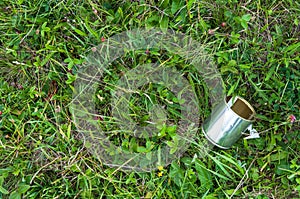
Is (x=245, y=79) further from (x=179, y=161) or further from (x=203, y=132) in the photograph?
(x=179, y=161)

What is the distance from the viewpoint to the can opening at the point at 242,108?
1.82 m

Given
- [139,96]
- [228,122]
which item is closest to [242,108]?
[228,122]

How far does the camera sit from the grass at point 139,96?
183 centimetres

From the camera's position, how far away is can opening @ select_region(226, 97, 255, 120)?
5.98 feet

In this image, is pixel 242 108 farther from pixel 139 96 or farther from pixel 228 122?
pixel 139 96

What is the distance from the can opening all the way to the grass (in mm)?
63

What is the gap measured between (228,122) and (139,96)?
0.46 meters

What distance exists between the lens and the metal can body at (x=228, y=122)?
1758mm

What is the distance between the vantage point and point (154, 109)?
189 centimetres

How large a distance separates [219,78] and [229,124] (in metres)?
0.25

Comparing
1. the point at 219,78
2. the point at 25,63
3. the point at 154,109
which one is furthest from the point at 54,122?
the point at 219,78

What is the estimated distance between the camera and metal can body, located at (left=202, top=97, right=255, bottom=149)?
5.77 feet

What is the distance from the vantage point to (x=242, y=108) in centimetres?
183

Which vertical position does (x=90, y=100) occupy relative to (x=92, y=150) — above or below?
above
